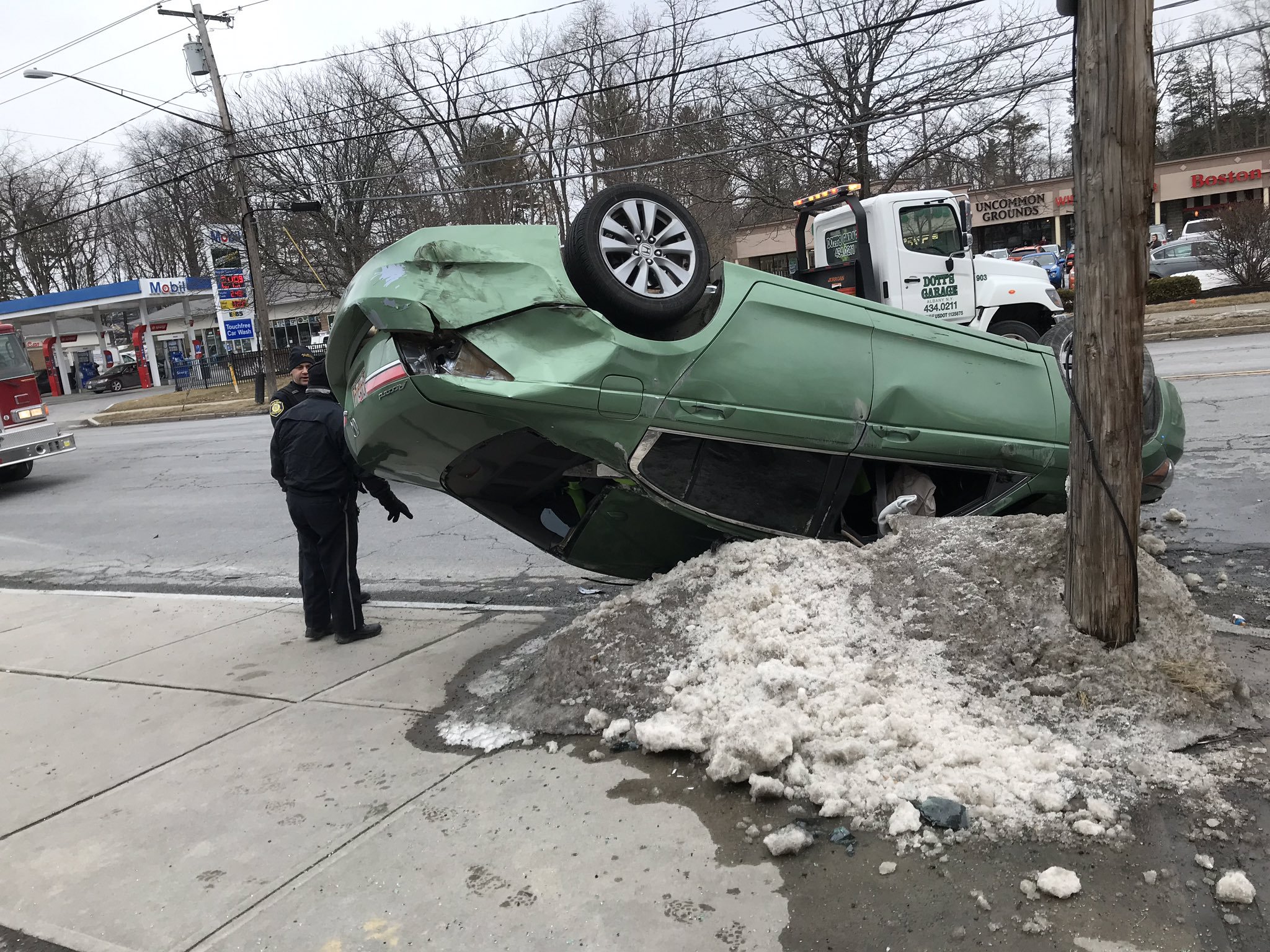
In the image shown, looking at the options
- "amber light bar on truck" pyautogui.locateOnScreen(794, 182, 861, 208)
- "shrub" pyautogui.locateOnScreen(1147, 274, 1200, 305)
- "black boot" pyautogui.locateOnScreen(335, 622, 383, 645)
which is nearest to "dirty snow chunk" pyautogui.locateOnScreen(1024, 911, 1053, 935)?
"black boot" pyautogui.locateOnScreen(335, 622, 383, 645)

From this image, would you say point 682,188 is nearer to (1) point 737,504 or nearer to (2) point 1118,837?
(1) point 737,504

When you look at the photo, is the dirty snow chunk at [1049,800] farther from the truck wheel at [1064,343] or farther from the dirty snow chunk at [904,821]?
the truck wheel at [1064,343]

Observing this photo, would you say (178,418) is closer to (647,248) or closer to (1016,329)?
(1016,329)

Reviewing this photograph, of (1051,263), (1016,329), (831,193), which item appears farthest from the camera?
(1051,263)

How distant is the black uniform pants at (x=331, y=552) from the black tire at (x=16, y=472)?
12632mm

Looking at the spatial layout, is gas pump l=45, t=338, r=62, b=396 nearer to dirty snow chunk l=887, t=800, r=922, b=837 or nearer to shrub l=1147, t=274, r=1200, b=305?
shrub l=1147, t=274, r=1200, b=305

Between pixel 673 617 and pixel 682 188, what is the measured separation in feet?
83.1

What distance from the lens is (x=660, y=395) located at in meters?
3.98

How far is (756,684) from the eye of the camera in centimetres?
359

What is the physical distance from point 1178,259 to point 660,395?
31401mm

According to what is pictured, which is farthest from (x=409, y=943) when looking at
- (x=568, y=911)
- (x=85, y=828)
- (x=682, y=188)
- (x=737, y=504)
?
(x=682, y=188)

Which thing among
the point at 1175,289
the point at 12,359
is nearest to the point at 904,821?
the point at 12,359

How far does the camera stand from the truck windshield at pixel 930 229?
1145 cm

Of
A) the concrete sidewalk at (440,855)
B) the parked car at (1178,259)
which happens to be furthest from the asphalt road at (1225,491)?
the parked car at (1178,259)
